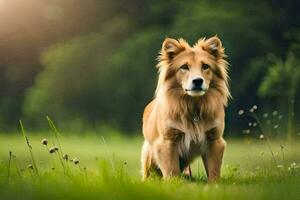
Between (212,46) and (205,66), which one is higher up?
(212,46)

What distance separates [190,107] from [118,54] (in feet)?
14.5

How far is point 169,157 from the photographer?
5.26 meters

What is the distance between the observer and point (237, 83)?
31.0 ft

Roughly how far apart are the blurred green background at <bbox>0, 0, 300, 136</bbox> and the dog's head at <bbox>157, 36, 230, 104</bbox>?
3463mm

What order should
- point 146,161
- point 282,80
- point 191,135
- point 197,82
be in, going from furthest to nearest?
1. point 282,80
2. point 146,161
3. point 191,135
4. point 197,82

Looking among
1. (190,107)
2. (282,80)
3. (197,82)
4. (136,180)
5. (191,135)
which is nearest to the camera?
(136,180)

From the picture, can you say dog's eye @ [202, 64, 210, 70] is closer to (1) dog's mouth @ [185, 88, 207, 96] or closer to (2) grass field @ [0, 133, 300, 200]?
(1) dog's mouth @ [185, 88, 207, 96]

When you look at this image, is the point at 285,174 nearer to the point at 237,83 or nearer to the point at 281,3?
the point at 237,83

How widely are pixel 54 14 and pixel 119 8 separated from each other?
753 millimetres

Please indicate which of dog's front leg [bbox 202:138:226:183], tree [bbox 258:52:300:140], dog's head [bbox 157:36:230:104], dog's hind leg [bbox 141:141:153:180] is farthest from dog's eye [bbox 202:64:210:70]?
tree [bbox 258:52:300:140]

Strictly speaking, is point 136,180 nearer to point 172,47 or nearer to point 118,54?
point 172,47

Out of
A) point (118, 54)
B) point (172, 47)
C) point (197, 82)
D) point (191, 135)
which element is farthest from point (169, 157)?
point (118, 54)

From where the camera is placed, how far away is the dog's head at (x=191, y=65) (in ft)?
17.2

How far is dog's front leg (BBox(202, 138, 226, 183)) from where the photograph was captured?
17.2 ft
